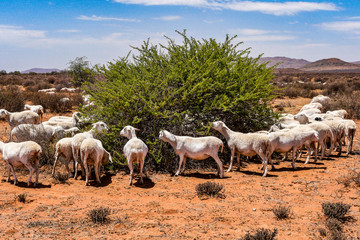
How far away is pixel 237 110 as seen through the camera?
10.7 metres

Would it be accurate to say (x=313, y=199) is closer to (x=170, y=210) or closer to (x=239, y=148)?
(x=239, y=148)

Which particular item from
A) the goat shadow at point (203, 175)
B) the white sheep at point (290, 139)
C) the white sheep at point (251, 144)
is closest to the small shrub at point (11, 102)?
the goat shadow at point (203, 175)

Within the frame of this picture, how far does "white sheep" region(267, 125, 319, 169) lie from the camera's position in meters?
9.20

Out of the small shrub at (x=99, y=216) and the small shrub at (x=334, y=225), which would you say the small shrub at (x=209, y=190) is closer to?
the small shrub at (x=99, y=216)

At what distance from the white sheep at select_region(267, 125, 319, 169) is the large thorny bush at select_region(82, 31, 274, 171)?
5.54ft

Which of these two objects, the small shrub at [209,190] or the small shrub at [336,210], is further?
the small shrub at [209,190]

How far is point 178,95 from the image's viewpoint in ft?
33.2

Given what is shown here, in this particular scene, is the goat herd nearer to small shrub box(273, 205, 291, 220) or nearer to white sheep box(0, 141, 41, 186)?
white sheep box(0, 141, 41, 186)

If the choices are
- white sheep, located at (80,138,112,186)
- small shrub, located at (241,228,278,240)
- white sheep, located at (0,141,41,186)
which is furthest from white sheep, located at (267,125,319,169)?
white sheep, located at (0,141,41,186)

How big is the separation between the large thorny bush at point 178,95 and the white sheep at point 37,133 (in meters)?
1.25

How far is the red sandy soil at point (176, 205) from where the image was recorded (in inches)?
220

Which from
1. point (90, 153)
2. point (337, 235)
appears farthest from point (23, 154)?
point (337, 235)

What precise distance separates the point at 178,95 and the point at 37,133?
4.93 m

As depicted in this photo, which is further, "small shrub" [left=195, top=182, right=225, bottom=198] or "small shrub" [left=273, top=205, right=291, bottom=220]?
"small shrub" [left=195, top=182, right=225, bottom=198]
